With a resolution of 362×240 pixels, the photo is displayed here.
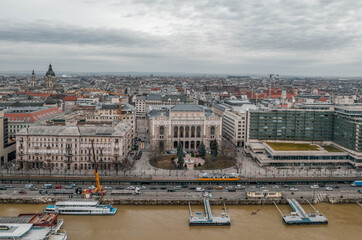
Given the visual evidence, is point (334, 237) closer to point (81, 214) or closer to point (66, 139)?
point (81, 214)

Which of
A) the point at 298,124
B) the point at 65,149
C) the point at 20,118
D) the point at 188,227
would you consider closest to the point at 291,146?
the point at 298,124

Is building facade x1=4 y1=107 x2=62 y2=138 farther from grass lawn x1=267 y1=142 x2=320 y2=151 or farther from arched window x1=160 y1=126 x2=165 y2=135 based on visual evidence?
grass lawn x1=267 y1=142 x2=320 y2=151

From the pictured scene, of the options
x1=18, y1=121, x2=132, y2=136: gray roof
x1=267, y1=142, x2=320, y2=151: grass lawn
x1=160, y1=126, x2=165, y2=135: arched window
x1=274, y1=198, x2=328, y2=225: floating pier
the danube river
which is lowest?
the danube river

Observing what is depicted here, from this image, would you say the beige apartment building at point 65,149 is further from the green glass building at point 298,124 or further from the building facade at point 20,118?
the green glass building at point 298,124

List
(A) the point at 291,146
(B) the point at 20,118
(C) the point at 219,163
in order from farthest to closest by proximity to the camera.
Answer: (B) the point at 20,118, (A) the point at 291,146, (C) the point at 219,163

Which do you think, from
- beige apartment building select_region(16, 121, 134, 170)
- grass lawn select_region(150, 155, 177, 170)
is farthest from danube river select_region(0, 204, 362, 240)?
grass lawn select_region(150, 155, 177, 170)

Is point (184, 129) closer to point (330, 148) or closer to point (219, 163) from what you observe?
point (219, 163)
